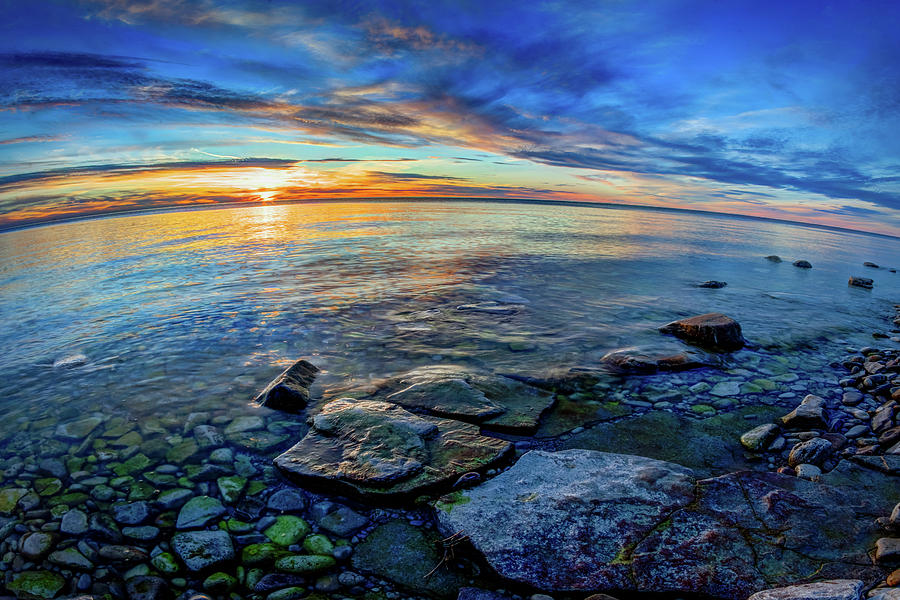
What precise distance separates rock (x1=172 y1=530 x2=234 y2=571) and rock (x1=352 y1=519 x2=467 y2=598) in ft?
3.46

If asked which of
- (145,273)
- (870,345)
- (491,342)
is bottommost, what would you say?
(145,273)

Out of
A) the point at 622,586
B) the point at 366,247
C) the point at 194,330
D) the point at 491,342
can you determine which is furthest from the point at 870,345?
the point at 366,247

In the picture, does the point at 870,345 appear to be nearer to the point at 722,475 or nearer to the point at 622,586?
the point at 722,475

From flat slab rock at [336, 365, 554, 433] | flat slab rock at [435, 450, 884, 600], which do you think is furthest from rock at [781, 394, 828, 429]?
flat slab rock at [336, 365, 554, 433]

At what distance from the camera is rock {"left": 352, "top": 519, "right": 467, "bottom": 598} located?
327 cm

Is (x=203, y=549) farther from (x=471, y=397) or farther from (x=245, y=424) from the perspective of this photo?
(x=471, y=397)

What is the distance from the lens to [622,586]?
3105 mm

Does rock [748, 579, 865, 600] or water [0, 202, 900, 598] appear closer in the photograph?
rock [748, 579, 865, 600]

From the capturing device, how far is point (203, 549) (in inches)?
139

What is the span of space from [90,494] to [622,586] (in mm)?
Answer: 4859

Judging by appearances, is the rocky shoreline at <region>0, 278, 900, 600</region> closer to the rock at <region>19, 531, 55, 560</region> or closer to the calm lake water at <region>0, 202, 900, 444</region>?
the rock at <region>19, 531, 55, 560</region>

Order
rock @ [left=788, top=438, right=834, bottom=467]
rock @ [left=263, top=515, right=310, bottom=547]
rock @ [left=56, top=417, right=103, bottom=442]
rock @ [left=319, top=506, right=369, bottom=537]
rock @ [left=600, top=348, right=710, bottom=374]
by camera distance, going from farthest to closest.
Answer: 1. rock @ [left=600, top=348, right=710, bottom=374]
2. rock @ [left=56, top=417, right=103, bottom=442]
3. rock @ [left=788, top=438, right=834, bottom=467]
4. rock @ [left=319, top=506, right=369, bottom=537]
5. rock @ [left=263, top=515, right=310, bottom=547]

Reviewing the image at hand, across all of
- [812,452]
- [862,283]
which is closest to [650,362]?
[812,452]

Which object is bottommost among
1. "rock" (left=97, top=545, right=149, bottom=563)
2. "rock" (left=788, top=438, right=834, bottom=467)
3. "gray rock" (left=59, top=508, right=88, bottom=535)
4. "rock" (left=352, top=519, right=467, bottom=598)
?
Answer: "gray rock" (left=59, top=508, right=88, bottom=535)
